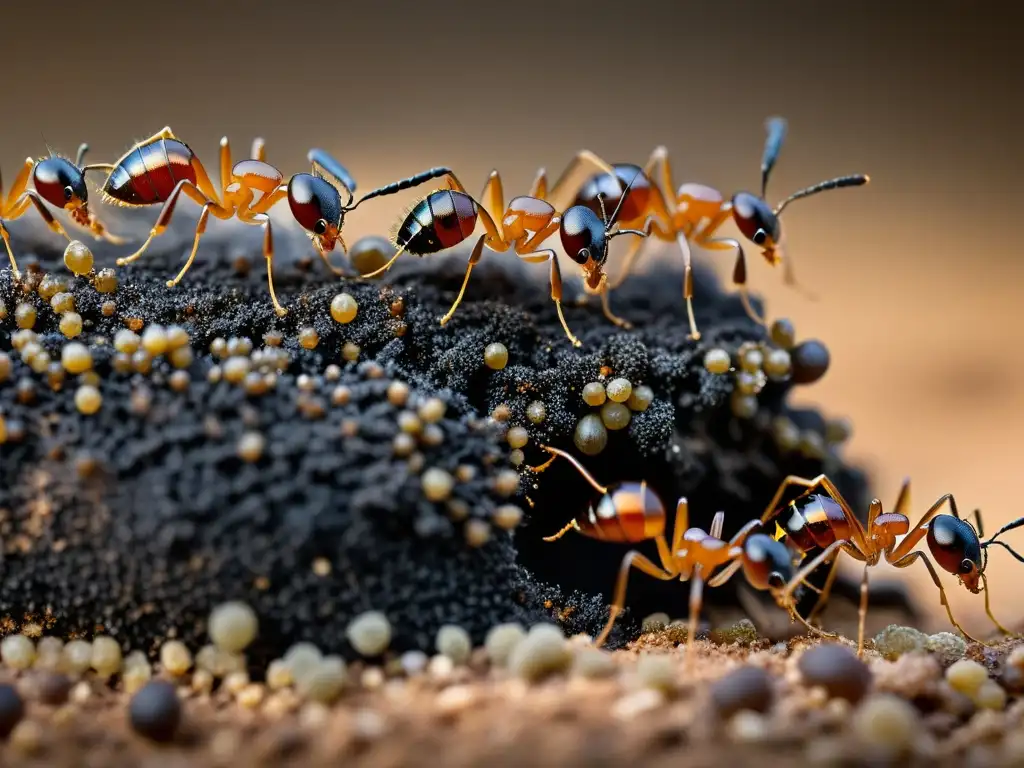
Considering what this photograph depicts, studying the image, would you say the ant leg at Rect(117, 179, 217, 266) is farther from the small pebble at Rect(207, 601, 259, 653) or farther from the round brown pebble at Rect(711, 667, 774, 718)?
the round brown pebble at Rect(711, 667, 774, 718)

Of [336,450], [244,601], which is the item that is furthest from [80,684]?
→ [336,450]

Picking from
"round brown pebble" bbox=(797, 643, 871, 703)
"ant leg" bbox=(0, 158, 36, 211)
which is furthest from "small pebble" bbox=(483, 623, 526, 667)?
"ant leg" bbox=(0, 158, 36, 211)

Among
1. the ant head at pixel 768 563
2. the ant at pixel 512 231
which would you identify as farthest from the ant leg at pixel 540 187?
the ant head at pixel 768 563

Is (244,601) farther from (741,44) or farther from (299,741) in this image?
(741,44)

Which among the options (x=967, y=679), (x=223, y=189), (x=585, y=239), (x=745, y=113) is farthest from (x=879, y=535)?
(x=745, y=113)

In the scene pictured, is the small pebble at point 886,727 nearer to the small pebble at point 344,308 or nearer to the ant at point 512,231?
the ant at point 512,231

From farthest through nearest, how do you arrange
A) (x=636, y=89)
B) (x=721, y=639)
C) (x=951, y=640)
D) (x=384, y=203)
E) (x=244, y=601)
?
(x=636, y=89) → (x=384, y=203) → (x=721, y=639) → (x=951, y=640) → (x=244, y=601)
